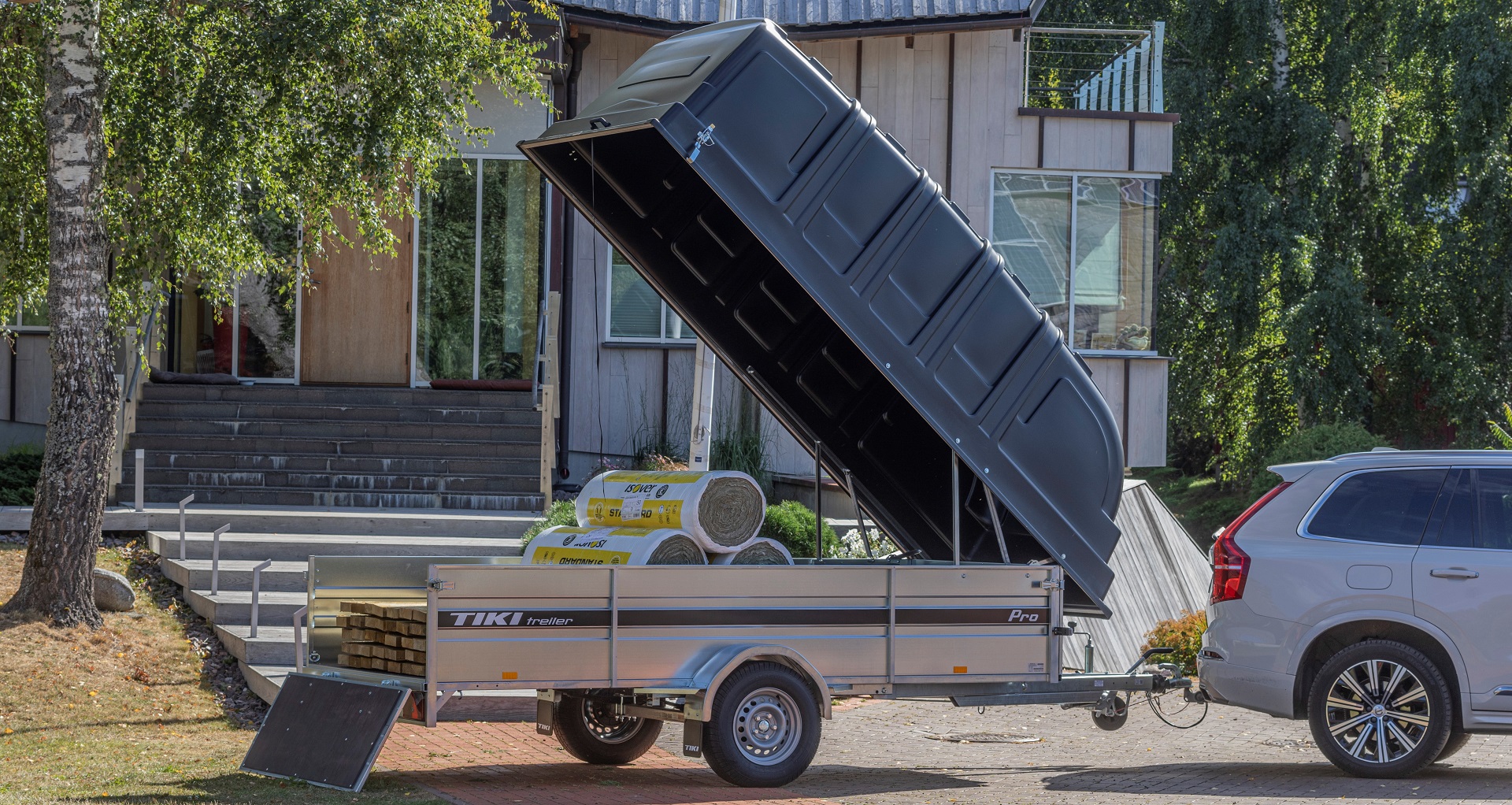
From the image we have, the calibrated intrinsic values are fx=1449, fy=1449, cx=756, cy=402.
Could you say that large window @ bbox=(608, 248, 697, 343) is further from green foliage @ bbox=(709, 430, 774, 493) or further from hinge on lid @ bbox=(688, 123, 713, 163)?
hinge on lid @ bbox=(688, 123, 713, 163)

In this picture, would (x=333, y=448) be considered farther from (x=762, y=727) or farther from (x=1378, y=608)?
(x=1378, y=608)

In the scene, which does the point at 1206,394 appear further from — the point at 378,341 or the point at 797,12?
the point at 378,341

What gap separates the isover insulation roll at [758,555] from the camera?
7566mm

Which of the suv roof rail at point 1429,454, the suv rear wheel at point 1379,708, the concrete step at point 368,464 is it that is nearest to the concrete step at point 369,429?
the concrete step at point 368,464

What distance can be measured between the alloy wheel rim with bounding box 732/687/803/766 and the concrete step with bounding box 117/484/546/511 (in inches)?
280

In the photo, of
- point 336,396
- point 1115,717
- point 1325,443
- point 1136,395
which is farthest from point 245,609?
point 1325,443

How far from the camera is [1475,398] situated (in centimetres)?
2044

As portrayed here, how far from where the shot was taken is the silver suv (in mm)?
7742

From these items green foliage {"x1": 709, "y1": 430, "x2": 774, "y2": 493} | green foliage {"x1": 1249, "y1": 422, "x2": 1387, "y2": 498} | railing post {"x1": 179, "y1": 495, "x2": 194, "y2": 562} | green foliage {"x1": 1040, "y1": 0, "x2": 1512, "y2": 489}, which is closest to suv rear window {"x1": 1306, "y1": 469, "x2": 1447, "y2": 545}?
green foliage {"x1": 709, "y1": 430, "x2": 774, "y2": 493}

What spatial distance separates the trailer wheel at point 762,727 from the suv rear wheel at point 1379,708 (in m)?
2.87

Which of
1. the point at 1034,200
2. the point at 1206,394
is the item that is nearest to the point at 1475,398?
the point at 1206,394

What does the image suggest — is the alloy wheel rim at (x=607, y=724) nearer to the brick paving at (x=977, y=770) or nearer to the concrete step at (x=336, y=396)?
the brick paving at (x=977, y=770)

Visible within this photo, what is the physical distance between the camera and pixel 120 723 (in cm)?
880

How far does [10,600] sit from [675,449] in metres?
7.49
